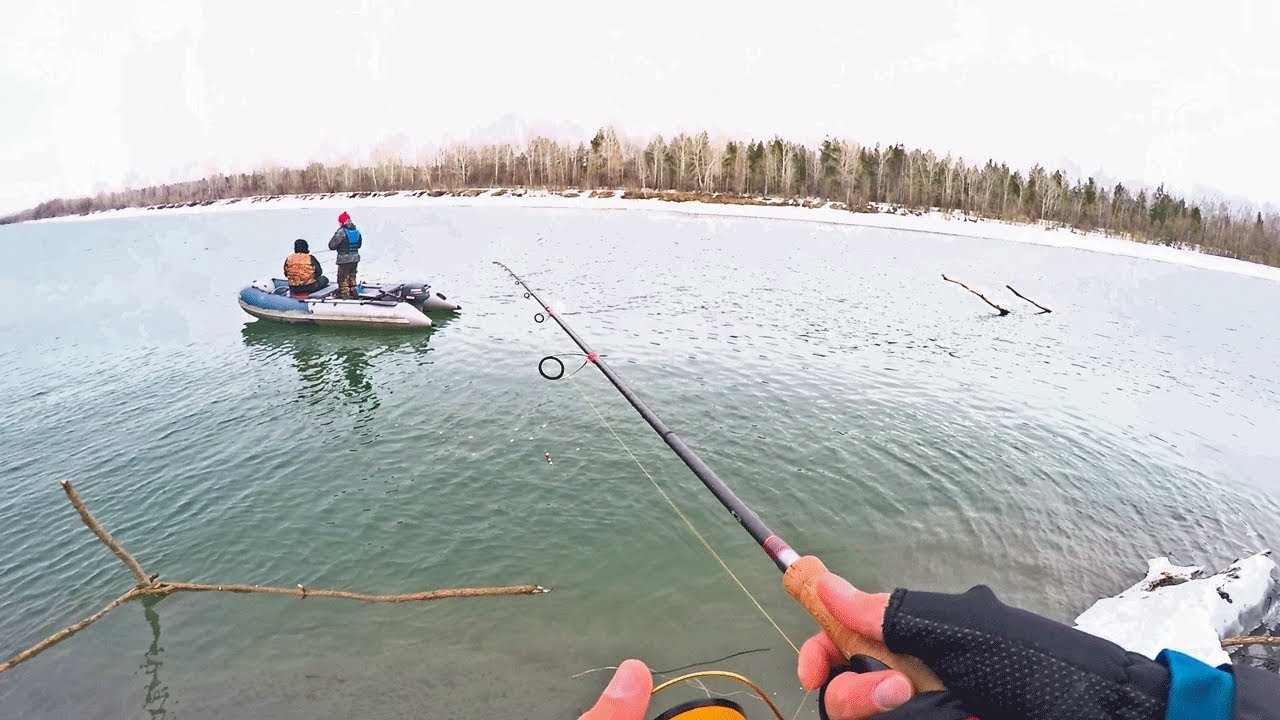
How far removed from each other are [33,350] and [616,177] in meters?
83.1

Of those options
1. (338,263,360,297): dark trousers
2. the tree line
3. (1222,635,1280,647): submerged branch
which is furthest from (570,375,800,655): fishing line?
the tree line

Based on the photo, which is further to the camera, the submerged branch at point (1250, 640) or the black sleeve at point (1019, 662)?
the submerged branch at point (1250, 640)

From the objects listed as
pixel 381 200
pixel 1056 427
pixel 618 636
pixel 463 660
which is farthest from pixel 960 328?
pixel 381 200

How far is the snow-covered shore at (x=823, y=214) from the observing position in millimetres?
55469

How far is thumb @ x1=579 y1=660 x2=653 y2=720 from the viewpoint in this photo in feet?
8.22

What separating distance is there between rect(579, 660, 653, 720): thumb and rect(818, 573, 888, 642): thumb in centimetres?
85

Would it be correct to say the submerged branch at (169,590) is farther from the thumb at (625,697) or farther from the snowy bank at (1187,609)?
the snowy bank at (1187,609)

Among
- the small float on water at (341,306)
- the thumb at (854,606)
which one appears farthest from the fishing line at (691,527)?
the small float on water at (341,306)

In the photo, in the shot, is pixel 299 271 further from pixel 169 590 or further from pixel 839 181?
pixel 839 181

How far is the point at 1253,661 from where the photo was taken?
21.0ft

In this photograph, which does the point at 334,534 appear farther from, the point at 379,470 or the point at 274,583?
the point at 379,470

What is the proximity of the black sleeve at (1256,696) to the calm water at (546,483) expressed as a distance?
5117 millimetres

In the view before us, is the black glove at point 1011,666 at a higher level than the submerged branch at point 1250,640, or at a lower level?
higher

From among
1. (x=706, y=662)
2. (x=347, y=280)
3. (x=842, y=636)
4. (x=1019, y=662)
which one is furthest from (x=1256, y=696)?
(x=347, y=280)
